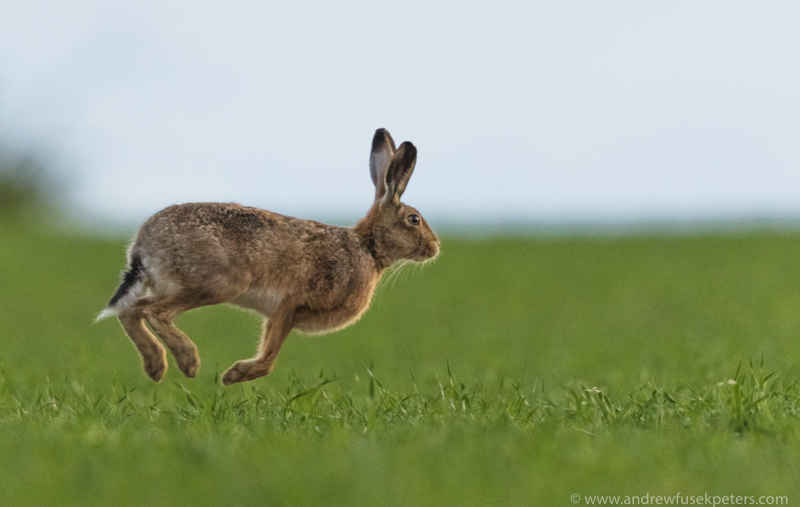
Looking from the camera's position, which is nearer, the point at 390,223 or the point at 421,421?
the point at 421,421

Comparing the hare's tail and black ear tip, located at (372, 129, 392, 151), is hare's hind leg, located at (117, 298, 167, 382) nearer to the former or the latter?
the hare's tail

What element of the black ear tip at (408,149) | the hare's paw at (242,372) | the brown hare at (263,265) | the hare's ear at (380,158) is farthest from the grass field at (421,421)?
the black ear tip at (408,149)

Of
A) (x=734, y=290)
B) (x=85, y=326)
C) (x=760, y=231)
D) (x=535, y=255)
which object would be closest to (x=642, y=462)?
(x=85, y=326)

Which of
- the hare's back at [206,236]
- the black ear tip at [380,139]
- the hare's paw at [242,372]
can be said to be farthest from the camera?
the black ear tip at [380,139]

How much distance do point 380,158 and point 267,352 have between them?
1.41 meters

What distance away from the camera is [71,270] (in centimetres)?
1877

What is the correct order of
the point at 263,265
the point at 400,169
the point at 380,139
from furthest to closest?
the point at 380,139 < the point at 400,169 < the point at 263,265

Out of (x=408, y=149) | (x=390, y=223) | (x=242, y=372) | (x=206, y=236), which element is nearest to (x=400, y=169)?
(x=408, y=149)

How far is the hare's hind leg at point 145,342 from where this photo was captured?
14.7 feet

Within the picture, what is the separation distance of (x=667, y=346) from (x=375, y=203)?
574cm

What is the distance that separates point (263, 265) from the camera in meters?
4.76

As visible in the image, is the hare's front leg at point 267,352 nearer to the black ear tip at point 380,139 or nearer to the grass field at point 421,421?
the grass field at point 421,421

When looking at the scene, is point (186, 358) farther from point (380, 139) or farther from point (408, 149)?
point (380, 139)

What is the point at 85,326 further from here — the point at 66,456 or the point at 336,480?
the point at 336,480
